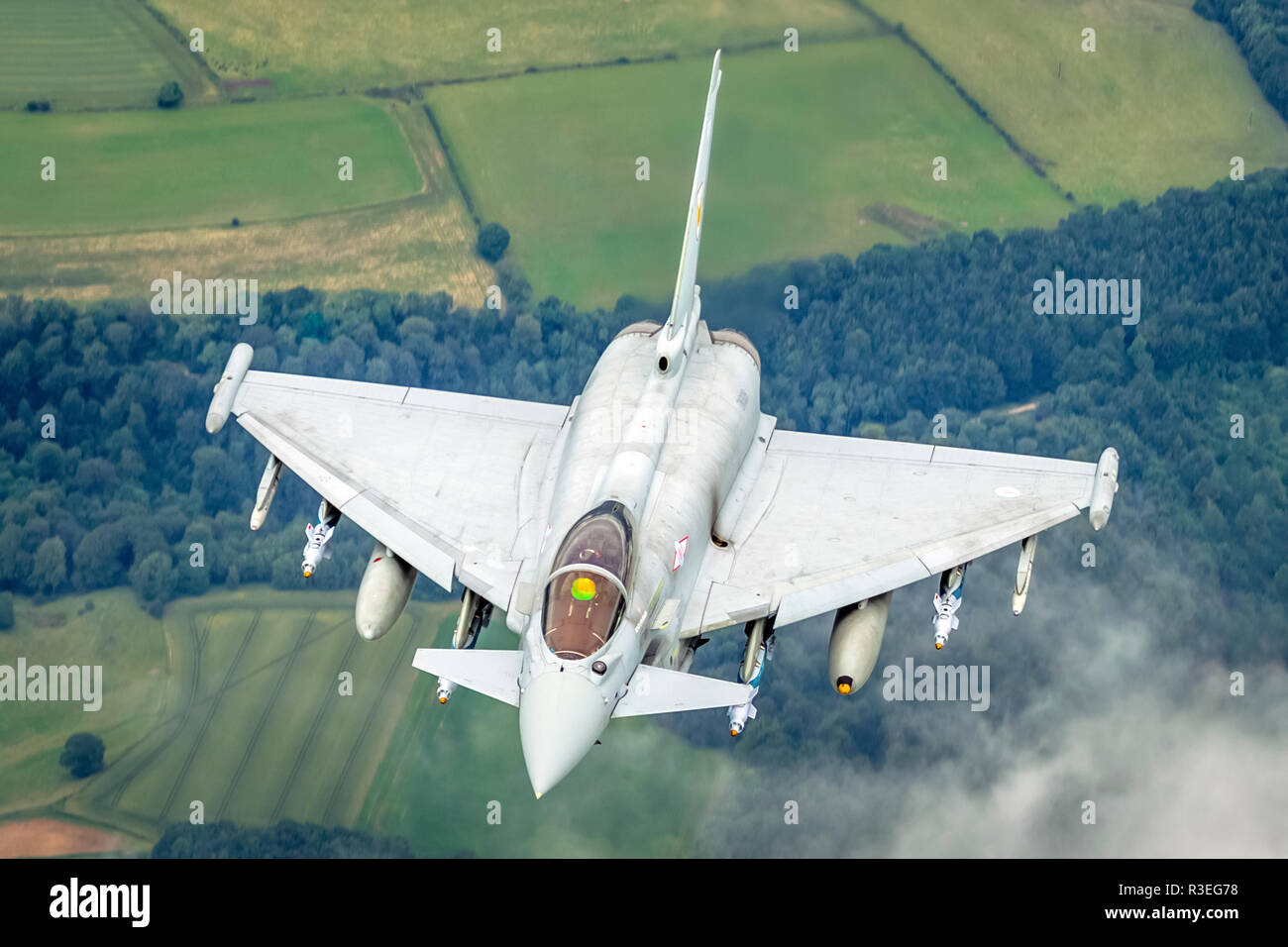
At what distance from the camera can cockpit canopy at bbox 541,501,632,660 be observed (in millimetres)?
35594

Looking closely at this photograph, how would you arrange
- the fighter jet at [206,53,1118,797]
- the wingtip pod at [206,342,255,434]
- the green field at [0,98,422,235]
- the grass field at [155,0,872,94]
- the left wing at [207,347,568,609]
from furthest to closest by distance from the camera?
the grass field at [155,0,872,94], the green field at [0,98,422,235], the wingtip pod at [206,342,255,434], the left wing at [207,347,568,609], the fighter jet at [206,53,1118,797]

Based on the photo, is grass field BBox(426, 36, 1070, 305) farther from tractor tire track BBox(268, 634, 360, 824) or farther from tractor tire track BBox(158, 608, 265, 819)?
tractor tire track BBox(158, 608, 265, 819)

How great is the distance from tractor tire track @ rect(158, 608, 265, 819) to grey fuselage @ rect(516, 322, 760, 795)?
12.9 metres

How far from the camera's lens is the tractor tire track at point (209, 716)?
157 ft

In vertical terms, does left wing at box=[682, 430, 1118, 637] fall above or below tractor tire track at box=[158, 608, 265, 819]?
above

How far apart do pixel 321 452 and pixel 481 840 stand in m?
10.2

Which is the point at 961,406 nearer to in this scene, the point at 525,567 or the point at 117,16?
the point at 525,567

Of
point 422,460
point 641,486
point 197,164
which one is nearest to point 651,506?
point 641,486

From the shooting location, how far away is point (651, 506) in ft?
131

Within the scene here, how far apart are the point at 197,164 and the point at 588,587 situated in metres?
39.0

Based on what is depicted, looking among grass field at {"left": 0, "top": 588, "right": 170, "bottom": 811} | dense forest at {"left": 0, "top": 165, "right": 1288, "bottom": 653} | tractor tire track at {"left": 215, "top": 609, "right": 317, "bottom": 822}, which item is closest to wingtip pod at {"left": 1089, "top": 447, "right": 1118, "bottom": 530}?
dense forest at {"left": 0, "top": 165, "right": 1288, "bottom": 653}

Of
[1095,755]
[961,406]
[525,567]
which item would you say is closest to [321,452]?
[525,567]

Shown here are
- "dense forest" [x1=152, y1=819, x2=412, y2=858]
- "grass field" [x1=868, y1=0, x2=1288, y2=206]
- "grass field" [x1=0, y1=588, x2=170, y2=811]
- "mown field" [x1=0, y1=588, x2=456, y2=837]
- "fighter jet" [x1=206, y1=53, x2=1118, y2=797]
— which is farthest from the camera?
"grass field" [x1=868, y1=0, x2=1288, y2=206]

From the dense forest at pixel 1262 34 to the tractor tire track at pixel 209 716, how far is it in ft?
155
